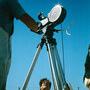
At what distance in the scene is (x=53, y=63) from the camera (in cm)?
377

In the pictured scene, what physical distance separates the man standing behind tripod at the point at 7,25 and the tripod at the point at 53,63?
1.77 m

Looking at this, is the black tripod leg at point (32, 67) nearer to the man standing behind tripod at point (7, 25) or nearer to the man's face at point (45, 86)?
the man's face at point (45, 86)

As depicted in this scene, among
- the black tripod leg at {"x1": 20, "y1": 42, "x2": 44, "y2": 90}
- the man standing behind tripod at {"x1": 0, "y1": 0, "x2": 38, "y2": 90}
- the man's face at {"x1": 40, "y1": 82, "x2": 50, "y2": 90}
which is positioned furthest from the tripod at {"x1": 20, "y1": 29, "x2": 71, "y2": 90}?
Answer: the man standing behind tripod at {"x1": 0, "y1": 0, "x2": 38, "y2": 90}

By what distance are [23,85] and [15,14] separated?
257 centimetres

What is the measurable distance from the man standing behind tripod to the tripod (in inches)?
69.8

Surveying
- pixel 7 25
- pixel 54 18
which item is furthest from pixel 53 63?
pixel 7 25

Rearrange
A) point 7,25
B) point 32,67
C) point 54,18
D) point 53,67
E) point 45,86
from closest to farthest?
point 7,25 < point 53,67 < point 54,18 < point 32,67 < point 45,86

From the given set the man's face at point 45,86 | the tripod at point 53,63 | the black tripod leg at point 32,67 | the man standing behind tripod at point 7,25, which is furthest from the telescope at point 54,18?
the man's face at point 45,86

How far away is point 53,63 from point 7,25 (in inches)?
81.4

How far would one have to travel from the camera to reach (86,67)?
4.66m

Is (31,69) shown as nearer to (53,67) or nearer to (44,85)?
(53,67)

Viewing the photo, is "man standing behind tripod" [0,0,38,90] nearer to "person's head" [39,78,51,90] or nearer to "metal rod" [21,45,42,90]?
"metal rod" [21,45,42,90]

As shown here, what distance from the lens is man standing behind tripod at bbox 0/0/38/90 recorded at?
5.30ft

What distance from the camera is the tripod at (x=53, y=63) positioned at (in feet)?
11.8
